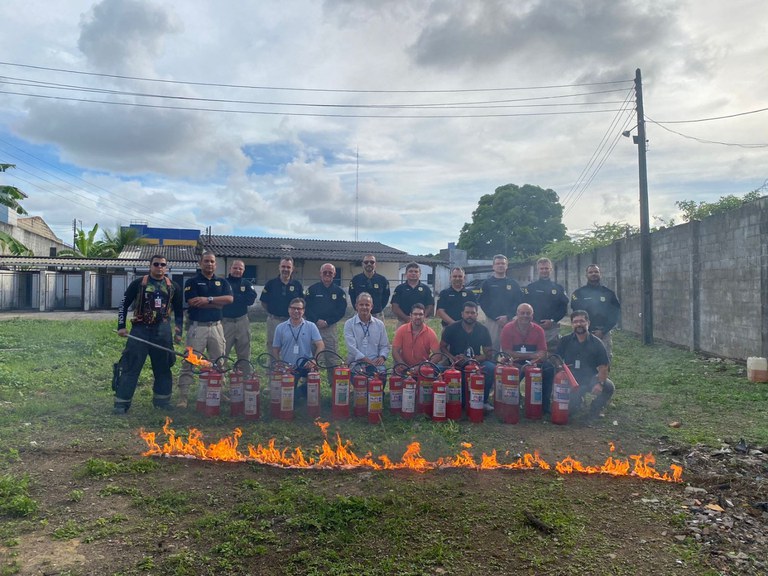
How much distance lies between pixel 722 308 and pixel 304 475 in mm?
9750

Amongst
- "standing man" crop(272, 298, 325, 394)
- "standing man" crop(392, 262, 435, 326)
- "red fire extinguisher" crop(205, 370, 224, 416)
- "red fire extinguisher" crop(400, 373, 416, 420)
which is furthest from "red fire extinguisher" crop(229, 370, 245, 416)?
"standing man" crop(392, 262, 435, 326)

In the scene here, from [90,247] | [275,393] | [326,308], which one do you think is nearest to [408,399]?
[275,393]

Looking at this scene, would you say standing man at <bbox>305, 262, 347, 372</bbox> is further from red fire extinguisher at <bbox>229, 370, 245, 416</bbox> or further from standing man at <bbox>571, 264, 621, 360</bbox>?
standing man at <bbox>571, 264, 621, 360</bbox>

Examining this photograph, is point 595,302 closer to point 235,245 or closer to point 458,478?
point 458,478

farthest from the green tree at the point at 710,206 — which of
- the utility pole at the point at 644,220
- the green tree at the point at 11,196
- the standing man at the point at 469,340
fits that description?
the green tree at the point at 11,196

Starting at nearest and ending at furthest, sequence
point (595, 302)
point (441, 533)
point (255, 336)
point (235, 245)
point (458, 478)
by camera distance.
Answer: point (441, 533)
point (458, 478)
point (595, 302)
point (255, 336)
point (235, 245)

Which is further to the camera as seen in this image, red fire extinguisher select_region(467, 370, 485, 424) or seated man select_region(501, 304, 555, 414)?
seated man select_region(501, 304, 555, 414)

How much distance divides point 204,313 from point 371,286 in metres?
2.48

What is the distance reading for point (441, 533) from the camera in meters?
3.50

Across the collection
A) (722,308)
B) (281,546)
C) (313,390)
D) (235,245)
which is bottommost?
(281,546)

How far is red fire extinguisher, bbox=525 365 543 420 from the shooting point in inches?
249

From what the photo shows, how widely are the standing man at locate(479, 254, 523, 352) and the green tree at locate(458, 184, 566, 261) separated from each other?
33321mm

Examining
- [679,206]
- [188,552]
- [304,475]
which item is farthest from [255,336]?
[679,206]

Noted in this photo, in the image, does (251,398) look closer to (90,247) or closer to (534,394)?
(534,394)
